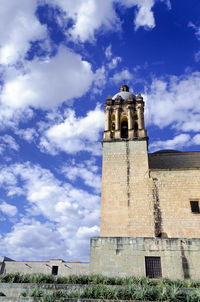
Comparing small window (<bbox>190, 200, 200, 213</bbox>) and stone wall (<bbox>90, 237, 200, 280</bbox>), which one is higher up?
small window (<bbox>190, 200, 200, 213</bbox>)

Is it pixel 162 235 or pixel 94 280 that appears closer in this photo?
pixel 94 280

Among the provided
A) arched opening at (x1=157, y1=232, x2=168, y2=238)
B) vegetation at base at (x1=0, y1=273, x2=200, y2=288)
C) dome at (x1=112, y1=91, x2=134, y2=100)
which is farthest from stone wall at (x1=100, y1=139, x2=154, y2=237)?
dome at (x1=112, y1=91, x2=134, y2=100)

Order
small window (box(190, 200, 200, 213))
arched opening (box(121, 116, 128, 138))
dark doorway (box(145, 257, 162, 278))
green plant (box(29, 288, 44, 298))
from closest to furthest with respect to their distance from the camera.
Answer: green plant (box(29, 288, 44, 298)), dark doorway (box(145, 257, 162, 278)), small window (box(190, 200, 200, 213)), arched opening (box(121, 116, 128, 138))

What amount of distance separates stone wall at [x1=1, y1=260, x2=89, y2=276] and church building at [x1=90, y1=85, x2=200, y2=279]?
14.2 meters

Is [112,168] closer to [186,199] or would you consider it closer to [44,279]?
[186,199]

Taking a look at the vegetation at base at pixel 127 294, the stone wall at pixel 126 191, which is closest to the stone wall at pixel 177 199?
the stone wall at pixel 126 191

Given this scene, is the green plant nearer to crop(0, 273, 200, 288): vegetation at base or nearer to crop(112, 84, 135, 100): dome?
crop(0, 273, 200, 288): vegetation at base

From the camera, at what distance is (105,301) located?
7320mm

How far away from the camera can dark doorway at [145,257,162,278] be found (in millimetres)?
12289

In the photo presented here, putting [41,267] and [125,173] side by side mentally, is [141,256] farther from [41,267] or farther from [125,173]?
[41,267]

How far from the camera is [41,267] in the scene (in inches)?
1094

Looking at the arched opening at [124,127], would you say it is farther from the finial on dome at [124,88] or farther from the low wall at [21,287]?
the low wall at [21,287]

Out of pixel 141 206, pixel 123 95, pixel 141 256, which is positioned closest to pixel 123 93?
pixel 123 95

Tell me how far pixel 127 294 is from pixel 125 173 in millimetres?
10883
